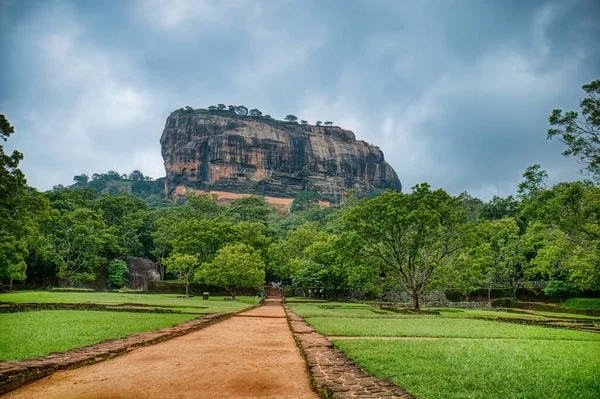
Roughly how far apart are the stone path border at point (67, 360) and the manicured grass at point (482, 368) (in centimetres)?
400

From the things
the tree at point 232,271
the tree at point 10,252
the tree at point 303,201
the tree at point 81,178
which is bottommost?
the tree at point 232,271

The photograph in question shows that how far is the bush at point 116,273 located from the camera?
40594 millimetres

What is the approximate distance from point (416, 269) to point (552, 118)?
16066 millimetres

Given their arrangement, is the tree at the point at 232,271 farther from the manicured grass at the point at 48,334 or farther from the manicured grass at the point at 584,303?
the manicured grass at the point at 584,303

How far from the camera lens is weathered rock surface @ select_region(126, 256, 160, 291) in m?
43.9

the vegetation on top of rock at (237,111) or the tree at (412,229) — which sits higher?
the vegetation on top of rock at (237,111)

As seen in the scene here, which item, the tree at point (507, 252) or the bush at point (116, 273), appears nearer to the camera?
the tree at point (507, 252)

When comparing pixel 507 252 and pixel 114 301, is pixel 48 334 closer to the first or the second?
pixel 114 301

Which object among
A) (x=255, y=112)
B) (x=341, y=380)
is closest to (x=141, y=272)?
(x=341, y=380)

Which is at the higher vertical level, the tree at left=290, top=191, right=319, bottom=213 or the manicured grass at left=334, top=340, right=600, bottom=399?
the tree at left=290, top=191, right=319, bottom=213

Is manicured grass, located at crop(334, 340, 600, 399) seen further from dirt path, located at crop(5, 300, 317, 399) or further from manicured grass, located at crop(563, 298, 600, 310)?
manicured grass, located at crop(563, 298, 600, 310)

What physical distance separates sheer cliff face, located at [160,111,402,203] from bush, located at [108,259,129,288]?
220 feet

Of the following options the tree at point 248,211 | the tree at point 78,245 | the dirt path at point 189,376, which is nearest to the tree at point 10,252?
the dirt path at point 189,376

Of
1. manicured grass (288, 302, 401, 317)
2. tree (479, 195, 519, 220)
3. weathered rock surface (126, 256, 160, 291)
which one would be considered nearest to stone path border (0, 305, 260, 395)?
manicured grass (288, 302, 401, 317)
